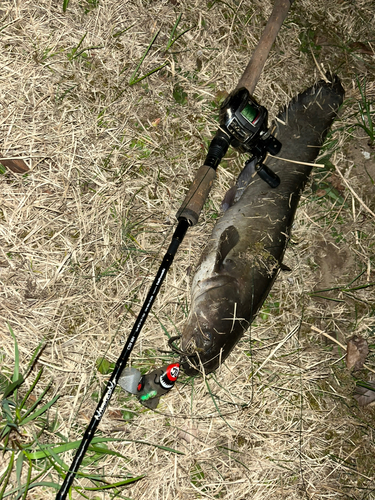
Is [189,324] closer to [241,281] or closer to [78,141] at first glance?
[241,281]

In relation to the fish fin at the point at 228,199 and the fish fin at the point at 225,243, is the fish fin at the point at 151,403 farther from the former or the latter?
the fish fin at the point at 228,199

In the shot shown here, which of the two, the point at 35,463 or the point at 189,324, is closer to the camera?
the point at 35,463

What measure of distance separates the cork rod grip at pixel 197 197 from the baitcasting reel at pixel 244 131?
9 cm

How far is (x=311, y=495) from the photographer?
3.69m

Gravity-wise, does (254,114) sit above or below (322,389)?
above

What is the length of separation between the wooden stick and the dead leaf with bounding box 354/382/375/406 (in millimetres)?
3134

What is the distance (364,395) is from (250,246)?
1989 millimetres

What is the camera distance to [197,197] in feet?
10.9

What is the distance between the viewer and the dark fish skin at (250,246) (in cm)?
333

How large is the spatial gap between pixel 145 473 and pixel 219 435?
726 mm

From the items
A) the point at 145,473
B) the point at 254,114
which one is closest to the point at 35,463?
the point at 145,473

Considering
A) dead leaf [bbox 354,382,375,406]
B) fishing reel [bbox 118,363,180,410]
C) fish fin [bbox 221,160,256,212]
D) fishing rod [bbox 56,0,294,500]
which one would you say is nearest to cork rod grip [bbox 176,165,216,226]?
fishing rod [bbox 56,0,294,500]

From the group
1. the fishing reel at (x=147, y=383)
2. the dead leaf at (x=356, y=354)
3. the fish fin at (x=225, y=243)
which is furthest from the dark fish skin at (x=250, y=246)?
the dead leaf at (x=356, y=354)

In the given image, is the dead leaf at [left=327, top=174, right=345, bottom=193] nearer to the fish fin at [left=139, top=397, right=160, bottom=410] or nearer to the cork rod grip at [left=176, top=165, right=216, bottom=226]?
the cork rod grip at [left=176, top=165, right=216, bottom=226]
